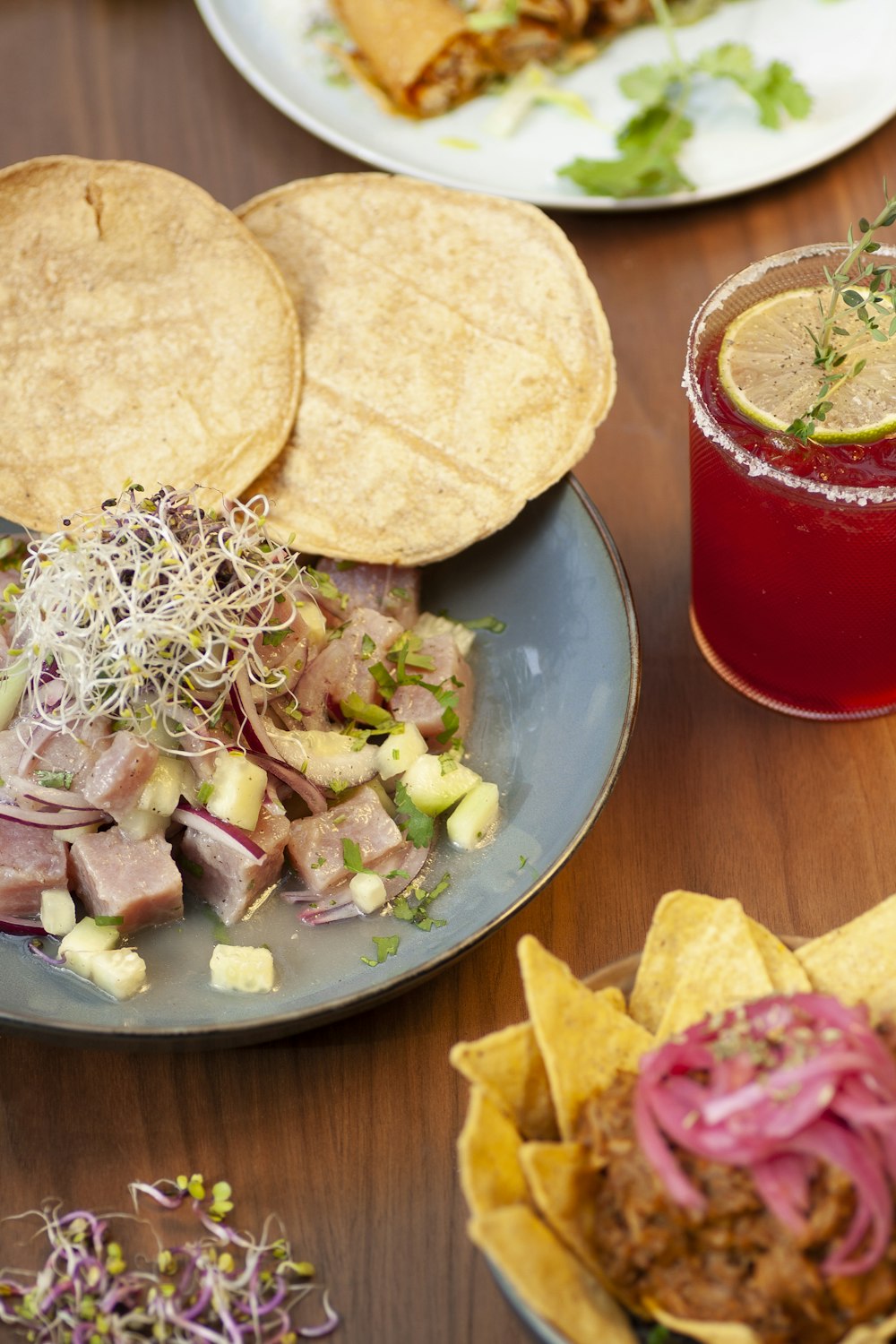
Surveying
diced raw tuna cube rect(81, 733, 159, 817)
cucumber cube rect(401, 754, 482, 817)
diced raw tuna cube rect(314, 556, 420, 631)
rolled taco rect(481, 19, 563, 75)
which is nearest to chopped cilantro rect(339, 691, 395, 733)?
cucumber cube rect(401, 754, 482, 817)

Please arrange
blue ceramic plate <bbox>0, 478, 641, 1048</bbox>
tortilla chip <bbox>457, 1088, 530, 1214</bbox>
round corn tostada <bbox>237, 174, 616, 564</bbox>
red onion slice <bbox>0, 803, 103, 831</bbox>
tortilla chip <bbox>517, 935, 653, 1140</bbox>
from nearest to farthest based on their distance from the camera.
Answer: tortilla chip <bbox>457, 1088, 530, 1214</bbox>
tortilla chip <bbox>517, 935, 653, 1140</bbox>
blue ceramic plate <bbox>0, 478, 641, 1048</bbox>
red onion slice <bbox>0, 803, 103, 831</bbox>
round corn tostada <bbox>237, 174, 616, 564</bbox>

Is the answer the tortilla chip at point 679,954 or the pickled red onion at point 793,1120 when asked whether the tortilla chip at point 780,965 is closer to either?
the tortilla chip at point 679,954

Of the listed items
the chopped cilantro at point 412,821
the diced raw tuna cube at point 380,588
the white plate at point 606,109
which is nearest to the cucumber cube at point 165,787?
the chopped cilantro at point 412,821

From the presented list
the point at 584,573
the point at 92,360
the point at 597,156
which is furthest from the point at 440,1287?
the point at 597,156

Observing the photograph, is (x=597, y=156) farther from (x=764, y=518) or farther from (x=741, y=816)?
(x=741, y=816)

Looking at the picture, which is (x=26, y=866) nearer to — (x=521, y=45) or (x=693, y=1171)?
(x=693, y=1171)

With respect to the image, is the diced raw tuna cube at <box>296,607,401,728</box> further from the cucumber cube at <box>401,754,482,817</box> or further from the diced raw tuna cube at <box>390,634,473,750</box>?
the cucumber cube at <box>401,754,482,817</box>
